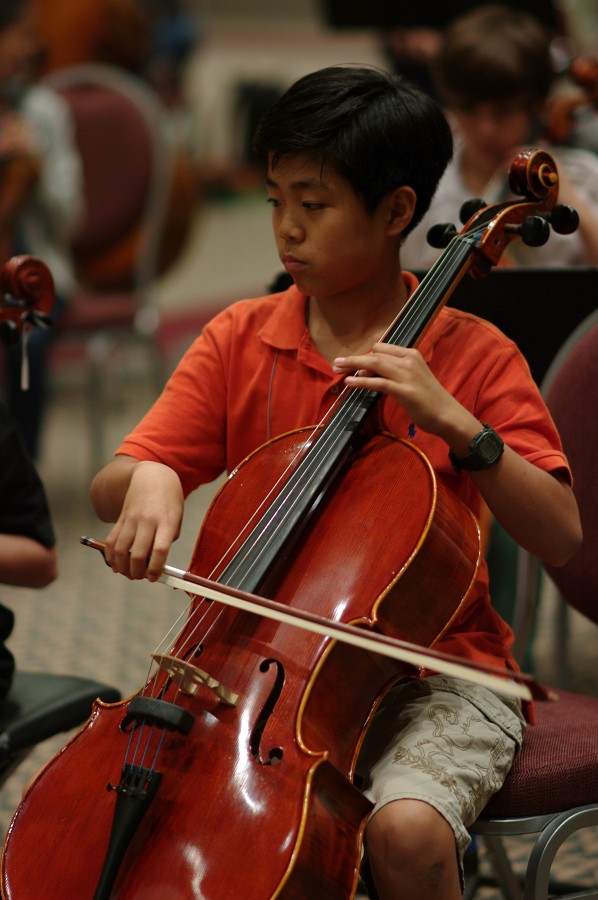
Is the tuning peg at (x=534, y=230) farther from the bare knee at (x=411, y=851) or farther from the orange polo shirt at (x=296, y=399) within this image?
the bare knee at (x=411, y=851)

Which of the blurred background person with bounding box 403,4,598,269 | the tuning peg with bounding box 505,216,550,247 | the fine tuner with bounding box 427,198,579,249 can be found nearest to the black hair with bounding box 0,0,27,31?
the blurred background person with bounding box 403,4,598,269

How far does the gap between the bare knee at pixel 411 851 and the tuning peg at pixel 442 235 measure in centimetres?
55

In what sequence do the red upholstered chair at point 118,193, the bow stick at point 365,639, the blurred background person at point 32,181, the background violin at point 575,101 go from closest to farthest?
1. the bow stick at point 365,639
2. the background violin at point 575,101
3. the blurred background person at point 32,181
4. the red upholstered chair at point 118,193

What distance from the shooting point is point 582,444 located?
1.38 metres

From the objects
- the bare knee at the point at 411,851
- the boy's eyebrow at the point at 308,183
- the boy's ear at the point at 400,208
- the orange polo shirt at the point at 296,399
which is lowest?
the bare knee at the point at 411,851

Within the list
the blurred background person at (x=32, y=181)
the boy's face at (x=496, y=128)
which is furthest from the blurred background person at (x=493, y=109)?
the blurred background person at (x=32, y=181)

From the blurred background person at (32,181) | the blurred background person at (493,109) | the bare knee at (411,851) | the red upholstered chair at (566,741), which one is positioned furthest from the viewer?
the blurred background person at (32,181)

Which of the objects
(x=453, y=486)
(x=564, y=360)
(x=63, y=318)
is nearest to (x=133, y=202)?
(x=63, y=318)

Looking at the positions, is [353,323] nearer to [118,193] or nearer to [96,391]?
[96,391]

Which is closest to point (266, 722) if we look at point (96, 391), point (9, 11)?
point (96, 391)

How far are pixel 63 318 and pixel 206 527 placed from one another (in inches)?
86.9

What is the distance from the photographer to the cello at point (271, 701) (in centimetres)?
90

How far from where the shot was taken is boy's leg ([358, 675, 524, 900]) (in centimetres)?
97

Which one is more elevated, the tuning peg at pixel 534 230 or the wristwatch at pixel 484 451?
the tuning peg at pixel 534 230
